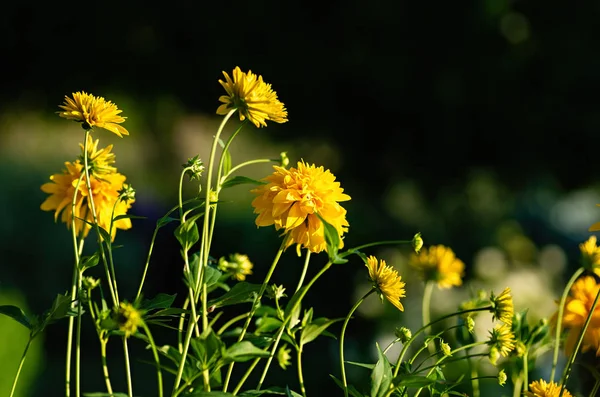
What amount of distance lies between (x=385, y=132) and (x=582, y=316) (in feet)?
9.73

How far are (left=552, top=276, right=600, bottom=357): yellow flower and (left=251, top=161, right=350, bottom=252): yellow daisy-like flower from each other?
0.30 m

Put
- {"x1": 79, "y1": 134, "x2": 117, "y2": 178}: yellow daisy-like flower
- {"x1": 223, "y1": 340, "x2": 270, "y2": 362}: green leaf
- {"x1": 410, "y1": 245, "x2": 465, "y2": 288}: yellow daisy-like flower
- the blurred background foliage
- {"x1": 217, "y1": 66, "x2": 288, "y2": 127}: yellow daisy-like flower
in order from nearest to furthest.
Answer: {"x1": 223, "y1": 340, "x2": 270, "y2": 362}: green leaf → {"x1": 217, "y1": 66, "x2": 288, "y2": 127}: yellow daisy-like flower → {"x1": 79, "y1": 134, "x2": 117, "y2": 178}: yellow daisy-like flower → {"x1": 410, "y1": 245, "x2": 465, "y2": 288}: yellow daisy-like flower → the blurred background foliage


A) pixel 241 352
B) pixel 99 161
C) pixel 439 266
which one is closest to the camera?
Answer: pixel 241 352

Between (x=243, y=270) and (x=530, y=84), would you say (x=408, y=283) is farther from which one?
(x=243, y=270)

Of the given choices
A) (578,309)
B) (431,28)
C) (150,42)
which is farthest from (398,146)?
(578,309)

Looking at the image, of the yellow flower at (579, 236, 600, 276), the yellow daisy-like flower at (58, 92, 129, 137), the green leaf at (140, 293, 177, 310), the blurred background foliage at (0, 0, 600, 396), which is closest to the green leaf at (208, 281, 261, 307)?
the green leaf at (140, 293, 177, 310)

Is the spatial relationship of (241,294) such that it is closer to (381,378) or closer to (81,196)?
(381,378)

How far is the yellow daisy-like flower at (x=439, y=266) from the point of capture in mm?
960

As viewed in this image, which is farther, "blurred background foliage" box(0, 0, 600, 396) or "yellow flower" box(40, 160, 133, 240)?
"blurred background foliage" box(0, 0, 600, 396)

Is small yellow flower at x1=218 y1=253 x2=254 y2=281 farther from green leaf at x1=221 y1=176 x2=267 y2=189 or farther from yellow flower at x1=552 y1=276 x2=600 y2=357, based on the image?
yellow flower at x1=552 y1=276 x2=600 y2=357

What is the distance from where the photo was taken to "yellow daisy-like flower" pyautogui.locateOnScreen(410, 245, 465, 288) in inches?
37.8

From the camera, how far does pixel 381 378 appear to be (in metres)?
0.60

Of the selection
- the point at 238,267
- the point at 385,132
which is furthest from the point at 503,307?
the point at 385,132

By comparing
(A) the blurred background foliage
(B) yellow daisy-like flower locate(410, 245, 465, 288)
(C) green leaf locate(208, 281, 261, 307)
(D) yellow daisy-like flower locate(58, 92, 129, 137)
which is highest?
(A) the blurred background foliage
